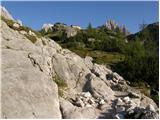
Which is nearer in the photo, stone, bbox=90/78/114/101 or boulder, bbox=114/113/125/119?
boulder, bbox=114/113/125/119

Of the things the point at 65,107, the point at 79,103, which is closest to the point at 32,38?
the point at 79,103

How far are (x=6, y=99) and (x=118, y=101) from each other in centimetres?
774

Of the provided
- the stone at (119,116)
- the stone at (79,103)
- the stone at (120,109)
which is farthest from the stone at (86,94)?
the stone at (119,116)

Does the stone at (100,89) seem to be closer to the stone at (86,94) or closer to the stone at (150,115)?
the stone at (86,94)

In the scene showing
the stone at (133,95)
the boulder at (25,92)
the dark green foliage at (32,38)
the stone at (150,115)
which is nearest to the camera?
the stone at (150,115)

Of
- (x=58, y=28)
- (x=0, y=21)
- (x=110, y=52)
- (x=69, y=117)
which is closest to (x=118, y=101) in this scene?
(x=69, y=117)

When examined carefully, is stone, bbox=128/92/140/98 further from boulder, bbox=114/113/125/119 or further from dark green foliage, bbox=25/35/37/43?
dark green foliage, bbox=25/35/37/43

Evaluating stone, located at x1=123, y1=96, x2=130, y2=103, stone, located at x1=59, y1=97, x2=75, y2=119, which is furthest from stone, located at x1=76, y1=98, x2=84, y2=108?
stone, located at x1=123, y1=96, x2=130, y2=103

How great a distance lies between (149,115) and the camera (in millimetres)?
21766

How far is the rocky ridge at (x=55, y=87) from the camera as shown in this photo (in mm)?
22422

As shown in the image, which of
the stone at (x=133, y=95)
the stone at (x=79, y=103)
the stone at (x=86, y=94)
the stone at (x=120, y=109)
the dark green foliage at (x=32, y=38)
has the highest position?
the dark green foliage at (x=32, y=38)

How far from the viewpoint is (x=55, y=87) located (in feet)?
81.6

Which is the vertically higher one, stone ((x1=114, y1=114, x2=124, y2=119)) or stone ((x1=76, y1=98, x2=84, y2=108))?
stone ((x1=76, y1=98, x2=84, y2=108))

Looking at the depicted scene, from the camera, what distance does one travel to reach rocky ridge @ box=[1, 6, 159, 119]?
73.6 feet
